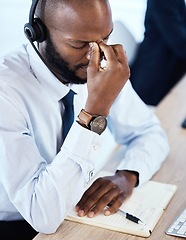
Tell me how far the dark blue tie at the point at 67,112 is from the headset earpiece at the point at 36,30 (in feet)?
0.66

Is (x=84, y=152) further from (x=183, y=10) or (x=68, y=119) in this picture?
(x=183, y=10)

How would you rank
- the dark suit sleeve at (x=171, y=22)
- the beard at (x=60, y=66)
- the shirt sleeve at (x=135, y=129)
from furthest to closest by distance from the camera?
the dark suit sleeve at (x=171, y=22) < the shirt sleeve at (x=135, y=129) < the beard at (x=60, y=66)

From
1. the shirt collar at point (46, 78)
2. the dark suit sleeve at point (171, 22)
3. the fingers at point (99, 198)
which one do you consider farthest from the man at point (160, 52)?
the fingers at point (99, 198)

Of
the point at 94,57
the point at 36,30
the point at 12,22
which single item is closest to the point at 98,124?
the point at 94,57

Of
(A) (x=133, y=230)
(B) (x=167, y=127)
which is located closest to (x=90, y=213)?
(A) (x=133, y=230)

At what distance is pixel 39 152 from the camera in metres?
1.34

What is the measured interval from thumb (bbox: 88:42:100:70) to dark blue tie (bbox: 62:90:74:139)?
0.20 metres

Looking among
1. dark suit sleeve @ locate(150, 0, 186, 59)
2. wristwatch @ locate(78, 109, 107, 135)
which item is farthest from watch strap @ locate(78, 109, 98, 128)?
dark suit sleeve @ locate(150, 0, 186, 59)

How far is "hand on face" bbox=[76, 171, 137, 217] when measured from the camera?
1.27 meters

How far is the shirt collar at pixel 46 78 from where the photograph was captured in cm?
136

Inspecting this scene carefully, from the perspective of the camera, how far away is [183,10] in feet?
9.26

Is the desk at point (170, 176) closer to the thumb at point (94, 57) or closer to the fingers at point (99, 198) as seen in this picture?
the fingers at point (99, 198)

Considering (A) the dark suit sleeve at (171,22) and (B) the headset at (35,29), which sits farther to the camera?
(A) the dark suit sleeve at (171,22)

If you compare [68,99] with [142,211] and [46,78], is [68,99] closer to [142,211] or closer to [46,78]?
[46,78]
